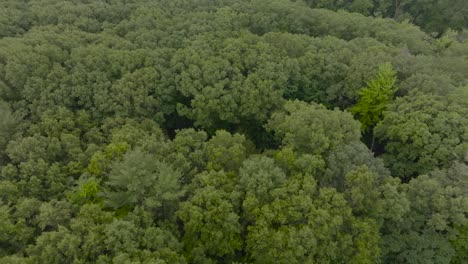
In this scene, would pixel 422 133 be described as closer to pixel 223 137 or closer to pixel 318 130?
pixel 318 130

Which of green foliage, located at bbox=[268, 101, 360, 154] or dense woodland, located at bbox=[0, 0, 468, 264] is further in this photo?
green foliage, located at bbox=[268, 101, 360, 154]

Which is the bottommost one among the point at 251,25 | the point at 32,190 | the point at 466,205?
the point at 32,190

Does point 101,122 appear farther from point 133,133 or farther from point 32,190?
point 32,190

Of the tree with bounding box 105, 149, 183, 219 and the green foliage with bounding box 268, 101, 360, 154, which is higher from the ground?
the green foliage with bounding box 268, 101, 360, 154

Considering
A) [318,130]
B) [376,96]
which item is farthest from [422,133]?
[318,130]

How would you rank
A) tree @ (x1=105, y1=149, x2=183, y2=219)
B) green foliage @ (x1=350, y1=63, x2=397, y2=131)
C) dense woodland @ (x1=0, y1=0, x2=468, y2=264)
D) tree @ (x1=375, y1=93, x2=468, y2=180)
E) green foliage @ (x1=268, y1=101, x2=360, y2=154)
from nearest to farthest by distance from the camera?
1. dense woodland @ (x1=0, y1=0, x2=468, y2=264)
2. tree @ (x1=105, y1=149, x2=183, y2=219)
3. green foliage @ (x1=268, y1=101, x2=360, y2=154)
4. tree @ (x1=375, y1=93, x2=468, y2=180)
5. green foliage @ (x1=350, y1=63, x2=397, y2=131)

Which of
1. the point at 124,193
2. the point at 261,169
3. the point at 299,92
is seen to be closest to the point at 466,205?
the point at 261,169

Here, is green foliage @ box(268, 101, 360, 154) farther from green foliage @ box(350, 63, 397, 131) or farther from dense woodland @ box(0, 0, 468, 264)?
green foliage @ box(350, 63, 397, 131)

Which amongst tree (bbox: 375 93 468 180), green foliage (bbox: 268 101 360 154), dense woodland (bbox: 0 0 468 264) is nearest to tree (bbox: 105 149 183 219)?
dense woodland (bbox: 0 0 468 264)

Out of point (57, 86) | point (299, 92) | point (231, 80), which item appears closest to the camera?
point (57, 86)

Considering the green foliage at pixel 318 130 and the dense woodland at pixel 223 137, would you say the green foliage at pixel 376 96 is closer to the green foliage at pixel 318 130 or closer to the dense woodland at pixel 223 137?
the dense woodland at pixel 223 137
